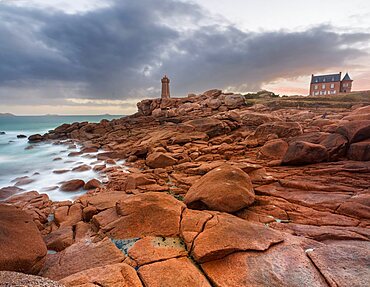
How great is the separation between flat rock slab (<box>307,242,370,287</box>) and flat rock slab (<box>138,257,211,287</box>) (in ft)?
6.90

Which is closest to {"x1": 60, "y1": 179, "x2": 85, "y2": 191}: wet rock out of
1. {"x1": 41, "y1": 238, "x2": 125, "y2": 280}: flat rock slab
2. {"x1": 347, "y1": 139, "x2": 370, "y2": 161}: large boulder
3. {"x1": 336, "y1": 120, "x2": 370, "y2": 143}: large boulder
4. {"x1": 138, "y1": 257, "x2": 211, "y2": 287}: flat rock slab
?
{"x1": 41, "y1": 238, "x2": 125, "y2": 280}: flat rock slab

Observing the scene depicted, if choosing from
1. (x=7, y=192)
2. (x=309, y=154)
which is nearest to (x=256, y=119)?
(x=309, y=154)

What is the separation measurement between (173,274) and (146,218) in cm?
212

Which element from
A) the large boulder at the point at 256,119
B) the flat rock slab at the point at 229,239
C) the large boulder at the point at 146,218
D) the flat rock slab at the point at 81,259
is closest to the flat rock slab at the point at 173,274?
the flat rock slab at the point at 229,239

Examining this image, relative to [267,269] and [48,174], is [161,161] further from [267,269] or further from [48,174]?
[267,269]

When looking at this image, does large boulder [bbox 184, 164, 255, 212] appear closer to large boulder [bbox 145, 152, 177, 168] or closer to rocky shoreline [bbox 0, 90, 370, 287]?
rocky shoreline [bbox 0, 90, 370, 287]

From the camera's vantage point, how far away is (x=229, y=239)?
447cm

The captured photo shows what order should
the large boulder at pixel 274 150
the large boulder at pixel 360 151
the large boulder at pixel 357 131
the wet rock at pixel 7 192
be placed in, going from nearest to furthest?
the large boulder at pixel 360 151 < the large boulder at pixel 357 131 < the wet rock at pixel 7 192 < the large boulder at pixel 274 150

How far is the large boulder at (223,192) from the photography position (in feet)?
20.9

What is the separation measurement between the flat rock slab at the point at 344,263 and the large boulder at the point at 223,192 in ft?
8.16

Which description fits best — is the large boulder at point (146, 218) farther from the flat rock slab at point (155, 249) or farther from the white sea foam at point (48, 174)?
the white sea foam at point (48, 174)

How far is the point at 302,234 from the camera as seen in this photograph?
5016 millimetres

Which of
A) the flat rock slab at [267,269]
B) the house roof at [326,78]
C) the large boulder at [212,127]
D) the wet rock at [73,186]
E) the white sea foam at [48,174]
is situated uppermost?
the house roof at [326,78]

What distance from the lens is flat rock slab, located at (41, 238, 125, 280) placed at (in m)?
4.38
